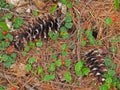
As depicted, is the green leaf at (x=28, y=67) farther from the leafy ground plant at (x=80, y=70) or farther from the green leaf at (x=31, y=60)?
the leafy ground plant at (x=80, y=70)

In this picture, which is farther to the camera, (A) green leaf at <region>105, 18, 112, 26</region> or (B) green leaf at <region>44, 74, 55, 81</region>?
(A) green leaf at <region>105, 18, 112, 26</region>

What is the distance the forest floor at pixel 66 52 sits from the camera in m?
2.43

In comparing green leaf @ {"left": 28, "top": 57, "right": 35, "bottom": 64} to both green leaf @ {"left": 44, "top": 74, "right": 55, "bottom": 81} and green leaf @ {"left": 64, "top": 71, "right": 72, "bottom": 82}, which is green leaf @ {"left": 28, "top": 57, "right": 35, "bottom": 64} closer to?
green leaf @ {"left": 44, "top": 74, "right": 55, "bottom": 81}

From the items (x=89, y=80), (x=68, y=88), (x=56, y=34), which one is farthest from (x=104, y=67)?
(x=56, y=34)

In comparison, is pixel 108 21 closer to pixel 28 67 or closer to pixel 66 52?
pixel 66 52

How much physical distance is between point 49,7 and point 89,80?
2.48ft

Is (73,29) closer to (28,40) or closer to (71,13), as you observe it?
(71,13)

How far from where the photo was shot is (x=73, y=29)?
2.59 metres

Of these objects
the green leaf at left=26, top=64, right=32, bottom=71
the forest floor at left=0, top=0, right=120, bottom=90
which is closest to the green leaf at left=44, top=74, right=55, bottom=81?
the forest floor at left=0, top=0, right=120, bottom=90

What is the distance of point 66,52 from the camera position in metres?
2.50

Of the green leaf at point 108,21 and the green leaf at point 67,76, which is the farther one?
the green leaf at point 108,21

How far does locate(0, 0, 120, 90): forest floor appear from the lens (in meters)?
2.43

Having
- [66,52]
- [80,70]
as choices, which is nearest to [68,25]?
[66,52]

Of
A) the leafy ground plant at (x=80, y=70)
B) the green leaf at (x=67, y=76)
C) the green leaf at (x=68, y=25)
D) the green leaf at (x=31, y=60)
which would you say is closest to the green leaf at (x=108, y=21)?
the green leaf at (x=68, y=25)
